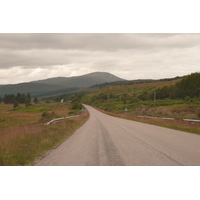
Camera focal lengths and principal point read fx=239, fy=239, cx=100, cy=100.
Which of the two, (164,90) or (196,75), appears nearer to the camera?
(196,75)

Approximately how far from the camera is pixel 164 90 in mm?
117375

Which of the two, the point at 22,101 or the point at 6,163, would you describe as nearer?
the point at 6,163

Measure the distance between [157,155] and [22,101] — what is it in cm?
18761

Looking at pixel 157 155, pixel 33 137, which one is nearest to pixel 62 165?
pixel 157 155

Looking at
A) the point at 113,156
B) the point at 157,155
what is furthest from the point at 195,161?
the point at 113,156

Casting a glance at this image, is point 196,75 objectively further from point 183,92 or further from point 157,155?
point 157,155

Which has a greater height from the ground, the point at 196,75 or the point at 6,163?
the point at 196,75

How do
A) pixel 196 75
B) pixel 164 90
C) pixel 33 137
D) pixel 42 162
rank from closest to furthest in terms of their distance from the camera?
pixel 42 162, pixel 33 137, pixel 196 75, pixel 164 90

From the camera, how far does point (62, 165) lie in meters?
7.56
